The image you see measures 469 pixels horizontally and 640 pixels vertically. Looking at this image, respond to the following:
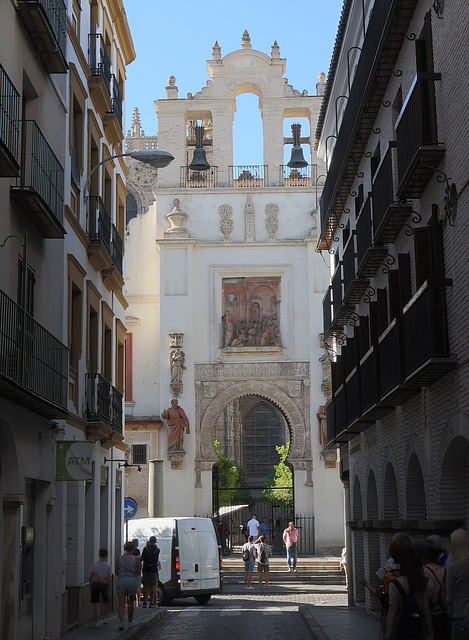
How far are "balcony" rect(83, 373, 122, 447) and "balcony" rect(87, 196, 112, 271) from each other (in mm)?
2474

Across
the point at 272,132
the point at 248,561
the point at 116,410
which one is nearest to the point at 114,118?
the point at 116,410

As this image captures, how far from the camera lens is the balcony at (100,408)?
21.5 meters

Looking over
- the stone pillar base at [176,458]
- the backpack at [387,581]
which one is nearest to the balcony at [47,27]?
the backpack at [387,581]

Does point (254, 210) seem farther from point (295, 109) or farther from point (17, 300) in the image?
point (17, 300)

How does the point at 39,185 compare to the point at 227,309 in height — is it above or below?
below

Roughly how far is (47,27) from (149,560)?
1357 centimetres

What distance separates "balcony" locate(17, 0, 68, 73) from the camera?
48.0ft

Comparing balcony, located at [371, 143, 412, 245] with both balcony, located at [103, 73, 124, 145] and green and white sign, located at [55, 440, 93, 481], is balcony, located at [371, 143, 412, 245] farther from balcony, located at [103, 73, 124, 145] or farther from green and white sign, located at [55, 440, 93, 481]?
balcony, located at [103, 73, 124, 145]

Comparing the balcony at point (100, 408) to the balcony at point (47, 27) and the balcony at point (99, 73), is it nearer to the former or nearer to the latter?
the balcony at point (99, 73)

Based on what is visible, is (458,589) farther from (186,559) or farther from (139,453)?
(139,453)

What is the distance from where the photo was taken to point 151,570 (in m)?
25.0

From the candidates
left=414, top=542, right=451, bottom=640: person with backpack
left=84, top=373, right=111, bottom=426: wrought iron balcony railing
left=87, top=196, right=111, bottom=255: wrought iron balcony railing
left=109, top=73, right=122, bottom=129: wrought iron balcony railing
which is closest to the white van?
left=84, top=373, right=111, bottom=426: wrought iron balcony railing

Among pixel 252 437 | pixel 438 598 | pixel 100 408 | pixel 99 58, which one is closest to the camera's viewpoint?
pixel 438 598

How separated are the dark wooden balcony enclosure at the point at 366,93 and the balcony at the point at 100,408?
21.4 ft
